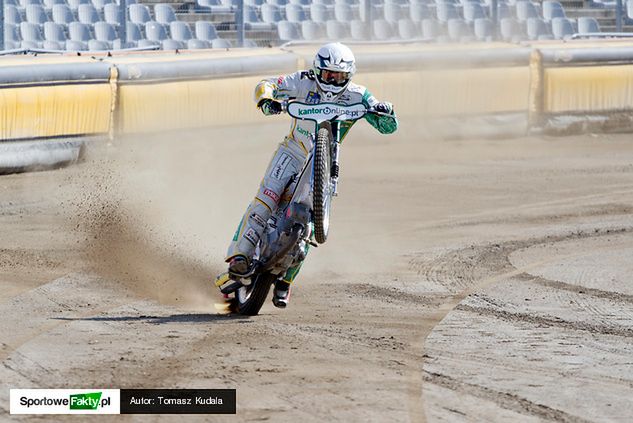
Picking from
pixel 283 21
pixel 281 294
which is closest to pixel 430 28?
pixel 283 21

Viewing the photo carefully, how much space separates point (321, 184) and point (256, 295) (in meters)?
1.07

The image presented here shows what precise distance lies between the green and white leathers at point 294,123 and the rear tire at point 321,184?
0.38m

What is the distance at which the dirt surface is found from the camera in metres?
7.04

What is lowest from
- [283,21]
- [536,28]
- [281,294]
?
[281,294]

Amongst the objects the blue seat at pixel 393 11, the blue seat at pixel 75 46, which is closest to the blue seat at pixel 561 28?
the blue seat at pixel 393 11

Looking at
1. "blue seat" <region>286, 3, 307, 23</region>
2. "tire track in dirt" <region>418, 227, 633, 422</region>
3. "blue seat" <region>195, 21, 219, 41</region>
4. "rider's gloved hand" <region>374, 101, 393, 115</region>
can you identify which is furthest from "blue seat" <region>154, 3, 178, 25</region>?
"rider's gloved hand" <region>374, 101, 393, 115</region>

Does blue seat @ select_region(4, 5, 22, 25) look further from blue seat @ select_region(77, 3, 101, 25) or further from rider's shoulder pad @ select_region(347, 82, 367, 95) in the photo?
rider's shoulder pad @ select_region(347, 82, 367, 95)

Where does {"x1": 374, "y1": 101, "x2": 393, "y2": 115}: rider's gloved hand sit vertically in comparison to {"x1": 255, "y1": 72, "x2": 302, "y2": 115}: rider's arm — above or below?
below

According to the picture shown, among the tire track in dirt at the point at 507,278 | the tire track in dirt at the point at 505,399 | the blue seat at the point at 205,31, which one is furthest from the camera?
the blue seat at the point at 205,31

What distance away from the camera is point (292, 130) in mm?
9555

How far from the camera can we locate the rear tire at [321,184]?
29.2 feet

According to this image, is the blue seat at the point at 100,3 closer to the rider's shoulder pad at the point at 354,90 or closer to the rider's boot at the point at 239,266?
the rider's shoulder pad at the point at 354,90

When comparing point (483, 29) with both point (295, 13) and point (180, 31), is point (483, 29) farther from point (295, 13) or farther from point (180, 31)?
point (180, 31)

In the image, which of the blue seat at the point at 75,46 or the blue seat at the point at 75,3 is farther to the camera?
the blue seat at the point at 75,3
